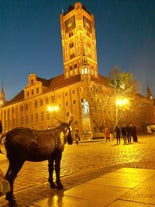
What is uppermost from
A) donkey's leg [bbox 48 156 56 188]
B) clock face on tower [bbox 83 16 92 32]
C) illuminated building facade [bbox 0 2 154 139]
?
clock face on tower [bbox 83 16 92 32]

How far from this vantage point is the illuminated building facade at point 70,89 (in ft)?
194

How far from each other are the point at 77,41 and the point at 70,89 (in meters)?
→ 20.6

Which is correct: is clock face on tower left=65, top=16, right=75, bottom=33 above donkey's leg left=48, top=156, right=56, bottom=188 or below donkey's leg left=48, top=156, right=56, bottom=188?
above

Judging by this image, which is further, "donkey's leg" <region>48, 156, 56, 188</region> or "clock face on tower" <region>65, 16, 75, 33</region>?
"clock face on tower" <region>65, 16, 75, 33</region>

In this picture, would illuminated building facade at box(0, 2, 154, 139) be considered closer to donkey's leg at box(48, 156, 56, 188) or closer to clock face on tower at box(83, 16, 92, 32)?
clock face on tower at box(83, 16, 92, 32)

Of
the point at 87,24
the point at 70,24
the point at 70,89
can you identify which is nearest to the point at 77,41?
the point at 70,24

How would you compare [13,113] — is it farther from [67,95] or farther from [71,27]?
[71,27]

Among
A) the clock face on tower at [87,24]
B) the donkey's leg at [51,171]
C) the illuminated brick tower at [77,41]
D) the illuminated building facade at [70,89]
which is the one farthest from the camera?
the clock face on tower at [87,24]

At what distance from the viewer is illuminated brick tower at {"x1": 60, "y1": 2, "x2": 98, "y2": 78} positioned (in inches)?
2874

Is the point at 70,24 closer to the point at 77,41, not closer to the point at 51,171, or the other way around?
the point at 77,41

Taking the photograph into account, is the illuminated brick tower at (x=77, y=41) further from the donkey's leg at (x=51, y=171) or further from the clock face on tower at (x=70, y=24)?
the donkey's leg at (x=51, y=171)

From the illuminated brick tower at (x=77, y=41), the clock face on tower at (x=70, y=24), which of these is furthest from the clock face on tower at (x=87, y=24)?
the clock face on tower at (x=70, y=24)

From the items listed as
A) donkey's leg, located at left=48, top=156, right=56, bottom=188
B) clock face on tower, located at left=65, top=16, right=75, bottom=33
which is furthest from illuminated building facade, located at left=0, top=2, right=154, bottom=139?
donkey's leg, located at left=48, top=156, right=56, bottom=188

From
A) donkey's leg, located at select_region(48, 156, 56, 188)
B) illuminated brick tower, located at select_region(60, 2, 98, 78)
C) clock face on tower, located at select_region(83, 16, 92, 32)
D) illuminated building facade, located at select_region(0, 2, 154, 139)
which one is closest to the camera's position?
donkey's leg, located at select_region(48, 156, 56, 188)
